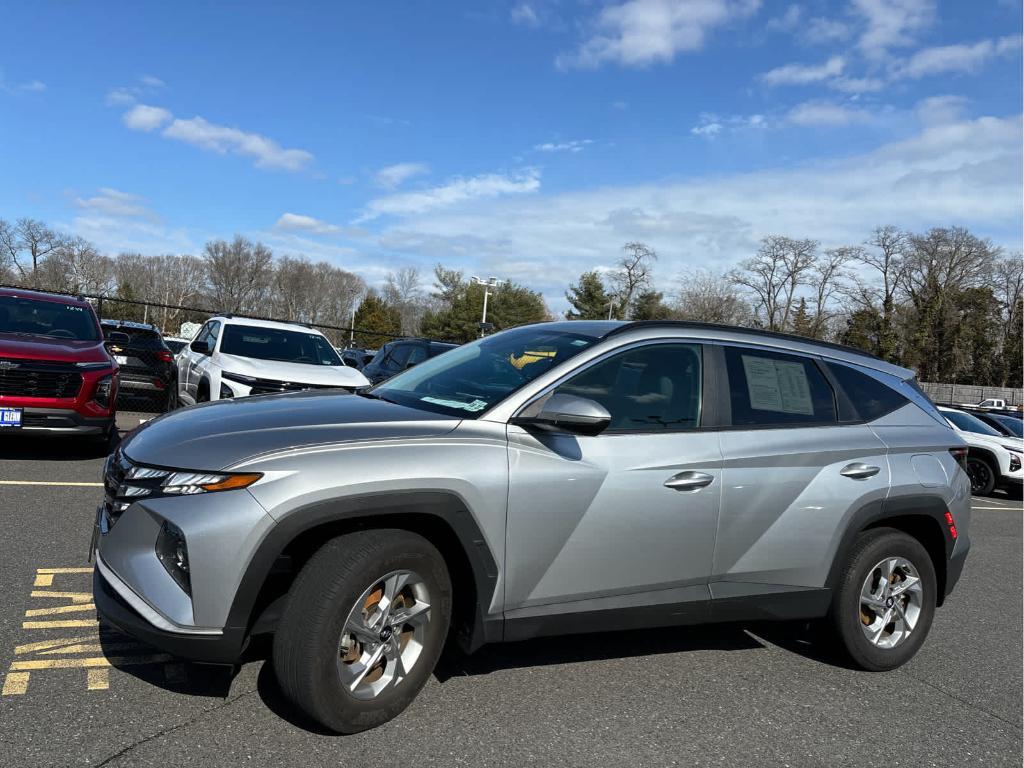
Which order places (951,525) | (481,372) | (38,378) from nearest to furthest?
(481,372), (951,525), (38,378)

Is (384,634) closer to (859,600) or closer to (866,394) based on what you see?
(859,600)

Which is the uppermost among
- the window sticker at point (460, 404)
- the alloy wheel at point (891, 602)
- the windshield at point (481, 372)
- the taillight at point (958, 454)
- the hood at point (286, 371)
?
the windshield at point (481, 372)

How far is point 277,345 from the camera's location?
10.9 meters

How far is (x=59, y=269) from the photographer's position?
89.7 m

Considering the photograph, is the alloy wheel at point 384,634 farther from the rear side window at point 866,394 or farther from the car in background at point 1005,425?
the car in background at point 1005,425

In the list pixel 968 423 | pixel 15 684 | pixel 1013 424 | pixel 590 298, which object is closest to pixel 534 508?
pixel 15 684

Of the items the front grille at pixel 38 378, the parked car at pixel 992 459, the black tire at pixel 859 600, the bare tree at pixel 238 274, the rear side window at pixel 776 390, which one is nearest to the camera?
the rear side window at pixel 776 390

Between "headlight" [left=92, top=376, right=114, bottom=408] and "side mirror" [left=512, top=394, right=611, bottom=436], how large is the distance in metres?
6.23

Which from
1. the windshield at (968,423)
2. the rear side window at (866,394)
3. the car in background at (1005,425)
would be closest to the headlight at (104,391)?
the rear side window at (866,394)

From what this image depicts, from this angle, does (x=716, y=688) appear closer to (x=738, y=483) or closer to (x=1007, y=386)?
(x=738, y=483)

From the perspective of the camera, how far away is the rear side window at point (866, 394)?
427cm

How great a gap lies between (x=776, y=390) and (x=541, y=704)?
1.94 m

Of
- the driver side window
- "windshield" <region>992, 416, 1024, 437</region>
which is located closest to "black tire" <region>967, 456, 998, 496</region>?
"windshield" <region>992, 416, 1024, 437</region>

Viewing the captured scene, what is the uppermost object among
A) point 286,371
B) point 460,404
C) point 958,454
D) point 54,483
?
point 460,404
